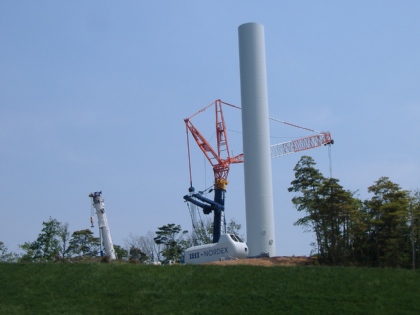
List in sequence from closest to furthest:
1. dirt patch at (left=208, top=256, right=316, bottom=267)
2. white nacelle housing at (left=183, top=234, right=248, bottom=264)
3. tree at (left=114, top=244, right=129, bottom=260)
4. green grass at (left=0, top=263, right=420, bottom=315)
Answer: green grass at (left=0, top=263, right=420, bottom=315)
dirt patch at (left=208, top=256, right=316, bottom=267)
white nacelle housing at (left=183, top=234, right=248, bottom=264)
tree at (left=114, top=244, right=129, bottom=260)

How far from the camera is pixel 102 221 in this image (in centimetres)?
4422

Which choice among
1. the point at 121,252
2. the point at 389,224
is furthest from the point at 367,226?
the point at 121,252

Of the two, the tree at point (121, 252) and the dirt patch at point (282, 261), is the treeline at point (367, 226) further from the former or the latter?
the tree at point (121, 252)

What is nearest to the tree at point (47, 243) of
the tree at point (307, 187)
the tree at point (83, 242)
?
the tree at point (83, 242)

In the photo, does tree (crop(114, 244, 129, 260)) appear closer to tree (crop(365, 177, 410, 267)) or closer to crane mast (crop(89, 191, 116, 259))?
crane mast (crop(89, 191, 116, 259))

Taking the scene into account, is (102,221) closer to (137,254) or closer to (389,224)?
(137,254)

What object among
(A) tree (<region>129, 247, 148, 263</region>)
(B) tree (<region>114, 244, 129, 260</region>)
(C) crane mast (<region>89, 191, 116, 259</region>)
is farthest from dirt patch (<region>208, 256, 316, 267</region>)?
(B) tree (<region>114, 244, 129, 260</region>)

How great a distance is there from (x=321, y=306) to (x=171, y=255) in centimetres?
3875

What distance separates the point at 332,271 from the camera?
2392 centimetres

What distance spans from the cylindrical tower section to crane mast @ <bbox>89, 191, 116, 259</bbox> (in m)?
11.4

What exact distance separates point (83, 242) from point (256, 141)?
2792 centimetres

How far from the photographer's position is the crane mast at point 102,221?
44188 mm

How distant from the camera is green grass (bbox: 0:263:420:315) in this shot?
2091cm

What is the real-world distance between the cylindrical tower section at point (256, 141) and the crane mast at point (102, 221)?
37.4 feet
